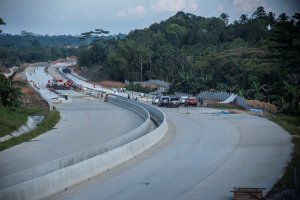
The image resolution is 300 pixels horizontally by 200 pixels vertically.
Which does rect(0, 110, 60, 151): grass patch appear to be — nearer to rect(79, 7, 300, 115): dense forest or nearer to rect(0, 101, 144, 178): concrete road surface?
rect(0, 101, 144, 178): concrete road surface

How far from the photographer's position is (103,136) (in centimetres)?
3984

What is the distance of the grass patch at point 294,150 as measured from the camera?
19672 millimetres

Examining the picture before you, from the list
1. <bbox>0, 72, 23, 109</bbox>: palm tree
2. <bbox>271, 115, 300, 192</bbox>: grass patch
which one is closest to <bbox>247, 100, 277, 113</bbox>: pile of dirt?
<bbox>271, 115, 300, 192</bbox>: grass patch

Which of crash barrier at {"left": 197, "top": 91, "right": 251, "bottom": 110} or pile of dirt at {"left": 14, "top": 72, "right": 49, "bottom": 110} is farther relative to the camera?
pile of dirt at {"left": 14, "top": 72, "right": 49, "bottom": 110}

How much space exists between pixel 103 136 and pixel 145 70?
3592 inches

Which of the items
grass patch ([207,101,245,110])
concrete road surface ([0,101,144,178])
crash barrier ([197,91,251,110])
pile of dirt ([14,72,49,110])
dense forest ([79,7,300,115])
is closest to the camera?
concrete road surface ([0,101,144,178])

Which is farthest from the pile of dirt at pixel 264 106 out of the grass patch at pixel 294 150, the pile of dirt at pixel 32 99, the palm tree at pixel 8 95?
the pile of dirt at pixel 32 99

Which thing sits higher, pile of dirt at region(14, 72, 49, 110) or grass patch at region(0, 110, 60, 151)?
grass patch at region(0, 110, 60, 151)

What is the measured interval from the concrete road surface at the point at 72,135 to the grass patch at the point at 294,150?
34.1ft

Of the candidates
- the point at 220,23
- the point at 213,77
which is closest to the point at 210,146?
the point at 213,77

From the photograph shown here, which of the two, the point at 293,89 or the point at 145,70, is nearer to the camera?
the point at 293,89

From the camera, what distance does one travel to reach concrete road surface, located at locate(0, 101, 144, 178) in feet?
95.8

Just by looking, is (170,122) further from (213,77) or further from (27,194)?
(213,77)

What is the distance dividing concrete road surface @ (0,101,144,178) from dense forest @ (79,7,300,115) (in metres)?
12.3
